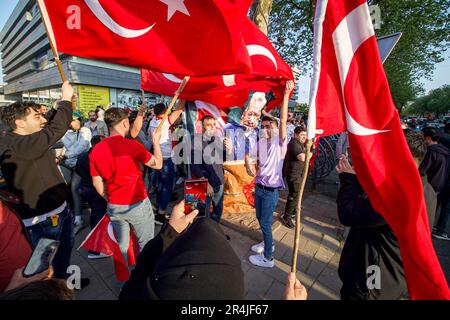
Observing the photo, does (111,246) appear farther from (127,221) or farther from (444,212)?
(444,212)

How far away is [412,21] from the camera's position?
9133mm

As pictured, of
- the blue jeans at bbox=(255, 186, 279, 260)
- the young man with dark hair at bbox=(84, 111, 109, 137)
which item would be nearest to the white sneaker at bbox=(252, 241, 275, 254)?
the blue jeans at bbox=(255, 186, 279, 260)

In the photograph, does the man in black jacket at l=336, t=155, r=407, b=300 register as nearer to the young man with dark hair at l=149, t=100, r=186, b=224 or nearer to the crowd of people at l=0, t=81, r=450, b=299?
the crowd of people at l=0, t=81, r=450, b=299

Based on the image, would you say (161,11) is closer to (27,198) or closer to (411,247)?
(27,198)

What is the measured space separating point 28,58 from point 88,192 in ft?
178

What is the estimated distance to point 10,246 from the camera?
142 centimetres

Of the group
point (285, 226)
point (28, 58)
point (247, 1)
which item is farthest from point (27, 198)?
point (28, 58)

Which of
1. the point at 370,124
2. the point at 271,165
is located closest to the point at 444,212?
the point at 271,165

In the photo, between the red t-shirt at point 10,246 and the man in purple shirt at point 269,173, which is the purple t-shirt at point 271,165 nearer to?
the man in purple shirt at point 269,173

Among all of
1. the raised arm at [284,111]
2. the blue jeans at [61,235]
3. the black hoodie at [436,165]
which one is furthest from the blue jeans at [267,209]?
the black hoodie at [436,165]

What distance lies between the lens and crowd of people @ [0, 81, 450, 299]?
960 millimetres

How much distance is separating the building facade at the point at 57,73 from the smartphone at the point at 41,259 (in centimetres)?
2142

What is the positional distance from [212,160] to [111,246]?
1.92m

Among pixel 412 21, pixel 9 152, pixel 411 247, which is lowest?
pixel 411 247
